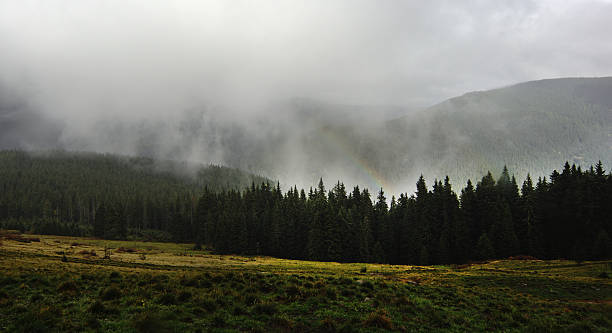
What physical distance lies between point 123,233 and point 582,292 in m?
154

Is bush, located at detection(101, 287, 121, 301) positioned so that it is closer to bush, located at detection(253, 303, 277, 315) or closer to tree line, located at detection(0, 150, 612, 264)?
bush, located at detection(253, 303, 277, 315)

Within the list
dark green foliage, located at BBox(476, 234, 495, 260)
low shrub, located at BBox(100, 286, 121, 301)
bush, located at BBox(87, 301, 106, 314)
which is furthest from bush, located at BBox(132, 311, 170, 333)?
dark green foliage, located at BBox(476, 234, 495, 260)

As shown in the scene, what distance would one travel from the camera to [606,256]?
5928 centimetres

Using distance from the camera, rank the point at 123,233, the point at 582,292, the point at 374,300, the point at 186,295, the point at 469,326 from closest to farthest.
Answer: the point at 469,326 → the point at 186,295 → the point at 374,300 → the point at 582,292 → the point at 123,233

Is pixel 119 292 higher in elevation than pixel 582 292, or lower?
higher

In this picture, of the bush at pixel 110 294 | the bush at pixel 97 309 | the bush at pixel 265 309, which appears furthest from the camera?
the bush at pixel 110 294

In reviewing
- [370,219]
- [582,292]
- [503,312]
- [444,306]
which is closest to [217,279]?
[444,306]

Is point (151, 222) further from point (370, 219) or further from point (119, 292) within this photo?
point (119, 292)

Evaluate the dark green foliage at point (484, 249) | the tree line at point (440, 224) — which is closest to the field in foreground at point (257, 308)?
the dark green foliage at point (484, 249)

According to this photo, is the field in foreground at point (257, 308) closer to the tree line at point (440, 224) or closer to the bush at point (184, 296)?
the bush at point (184, 296)

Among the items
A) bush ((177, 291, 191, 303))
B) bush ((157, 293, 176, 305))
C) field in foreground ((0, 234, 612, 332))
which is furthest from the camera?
bush ((177, 291, 191, 303))

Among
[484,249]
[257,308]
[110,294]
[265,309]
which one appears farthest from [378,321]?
[484,249]

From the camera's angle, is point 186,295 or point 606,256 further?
point 606,256

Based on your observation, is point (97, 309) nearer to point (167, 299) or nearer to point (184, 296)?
point (167, 299)
